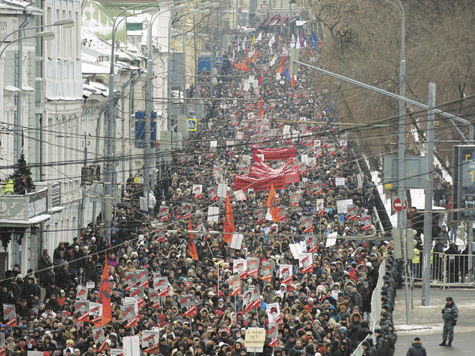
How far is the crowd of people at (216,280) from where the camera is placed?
923 inches

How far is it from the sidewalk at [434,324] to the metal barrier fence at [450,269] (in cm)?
73

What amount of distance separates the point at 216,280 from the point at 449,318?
623 centimetres

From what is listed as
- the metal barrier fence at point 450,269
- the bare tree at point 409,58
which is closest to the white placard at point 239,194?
the bare tree at point 409,58

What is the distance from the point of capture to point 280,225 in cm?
3934

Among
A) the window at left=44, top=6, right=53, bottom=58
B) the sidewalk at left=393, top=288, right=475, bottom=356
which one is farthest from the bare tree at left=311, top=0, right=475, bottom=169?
the window at left=44, top=6, right=53, bottom=58

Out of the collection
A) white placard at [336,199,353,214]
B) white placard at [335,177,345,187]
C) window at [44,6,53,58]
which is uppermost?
window at [44,6,53,58]

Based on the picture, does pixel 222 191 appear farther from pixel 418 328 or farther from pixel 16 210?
pixel 418 328

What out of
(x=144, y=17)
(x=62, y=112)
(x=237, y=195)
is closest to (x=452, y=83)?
(x=237, y=195)

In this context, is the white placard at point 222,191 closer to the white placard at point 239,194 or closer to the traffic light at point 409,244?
the white placard at point 239,194

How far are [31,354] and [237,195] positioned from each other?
1864cm

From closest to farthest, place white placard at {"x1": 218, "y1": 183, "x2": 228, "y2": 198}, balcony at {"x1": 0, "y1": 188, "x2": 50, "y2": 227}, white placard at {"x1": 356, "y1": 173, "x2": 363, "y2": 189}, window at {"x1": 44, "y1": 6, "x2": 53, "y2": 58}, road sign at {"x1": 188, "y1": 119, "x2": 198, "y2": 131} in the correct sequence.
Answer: balcony at {"x1": 0, "y1": 188, "x2": 50, "y2": 227} < white placard at {"x1": 218, "y1": 183, "x2": 228, "y2": 198} < window at {"x1": 44, "y1": 6, "x2": 53, "y2": 58} < white placard at {"x1": 356, "y1": 173, "x2": 363, "y2": 189} < road sign at {"x1": 188, "y1": 119, "x2": 198, "y2": 131}

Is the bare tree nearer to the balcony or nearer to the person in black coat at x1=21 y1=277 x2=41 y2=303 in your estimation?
the balcony

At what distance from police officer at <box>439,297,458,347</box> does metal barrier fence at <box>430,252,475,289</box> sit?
9.31 metres

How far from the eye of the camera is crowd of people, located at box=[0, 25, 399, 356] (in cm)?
2345
